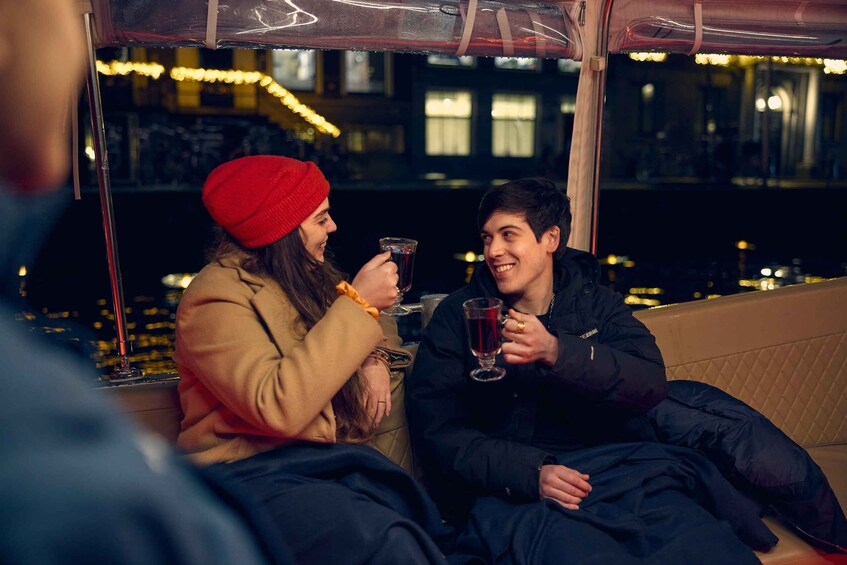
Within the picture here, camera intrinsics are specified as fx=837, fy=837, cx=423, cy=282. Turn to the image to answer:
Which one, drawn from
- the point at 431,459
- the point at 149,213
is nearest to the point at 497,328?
the point at 431,459

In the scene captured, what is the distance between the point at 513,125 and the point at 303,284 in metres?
32.7

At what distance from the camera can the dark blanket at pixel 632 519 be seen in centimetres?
220

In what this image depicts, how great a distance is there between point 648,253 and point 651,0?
483 inches

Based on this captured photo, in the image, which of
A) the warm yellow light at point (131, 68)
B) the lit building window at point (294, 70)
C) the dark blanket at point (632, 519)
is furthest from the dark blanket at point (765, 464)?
the lit building window at point (294, 70)

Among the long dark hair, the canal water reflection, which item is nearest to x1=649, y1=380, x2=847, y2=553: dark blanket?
the long dark hair

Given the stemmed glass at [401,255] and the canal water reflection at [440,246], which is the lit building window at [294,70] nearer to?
the canal water reflection at [440,246]

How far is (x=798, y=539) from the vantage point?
2.68 meters

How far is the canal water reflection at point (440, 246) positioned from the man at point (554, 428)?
42.5 inches

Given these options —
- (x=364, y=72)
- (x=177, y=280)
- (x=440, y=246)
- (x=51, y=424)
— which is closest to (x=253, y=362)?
(x=51, y=424)

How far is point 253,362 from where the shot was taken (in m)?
2.12

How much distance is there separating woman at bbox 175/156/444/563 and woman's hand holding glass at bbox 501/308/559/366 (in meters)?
0.35

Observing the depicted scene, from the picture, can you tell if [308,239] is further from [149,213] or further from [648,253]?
[149,213]

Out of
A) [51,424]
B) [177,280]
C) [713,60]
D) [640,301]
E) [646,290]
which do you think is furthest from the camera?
[713,60]

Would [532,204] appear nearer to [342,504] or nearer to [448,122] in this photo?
[342,504]
